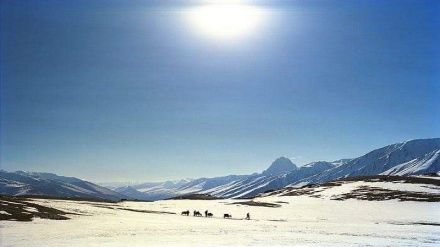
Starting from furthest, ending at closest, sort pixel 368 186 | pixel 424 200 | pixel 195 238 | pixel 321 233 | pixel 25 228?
pixel 368 186
pixel 424 200
pixel 321 233
pixel 25 228
pixel 195 238

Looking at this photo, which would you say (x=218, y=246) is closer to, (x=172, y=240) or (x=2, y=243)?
(x=172, y=240)

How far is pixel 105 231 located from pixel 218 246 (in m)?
14.6

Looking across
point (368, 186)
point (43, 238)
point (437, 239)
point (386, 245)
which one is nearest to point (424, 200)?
point (368, 186)

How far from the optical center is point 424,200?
87312mm

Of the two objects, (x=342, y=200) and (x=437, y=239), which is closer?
(x=437, y=239)

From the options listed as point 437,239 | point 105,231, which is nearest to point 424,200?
point 437,239

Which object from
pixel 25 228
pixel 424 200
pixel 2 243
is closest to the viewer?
pixel 2 243

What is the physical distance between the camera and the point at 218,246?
2702cm

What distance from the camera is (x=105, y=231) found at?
34969mm

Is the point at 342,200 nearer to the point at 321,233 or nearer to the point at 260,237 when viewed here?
the point at 321,233

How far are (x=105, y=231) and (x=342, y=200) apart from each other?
80.3 metres

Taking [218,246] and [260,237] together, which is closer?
[218,246]

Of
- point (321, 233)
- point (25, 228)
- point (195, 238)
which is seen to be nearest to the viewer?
point (195, 238)

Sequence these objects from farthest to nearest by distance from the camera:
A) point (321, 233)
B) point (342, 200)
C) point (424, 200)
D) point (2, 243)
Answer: point (342, 200) < point (424, 200) < point (321, 233) < point (2, 243)
